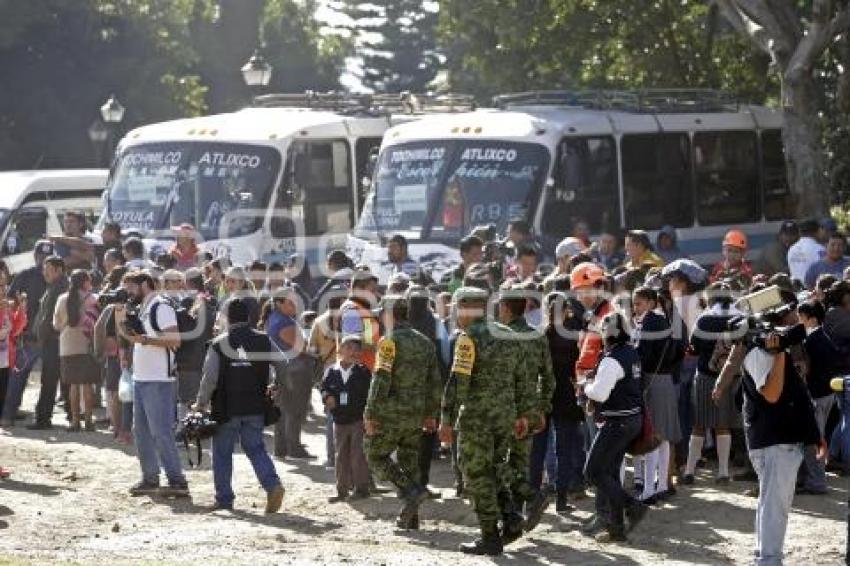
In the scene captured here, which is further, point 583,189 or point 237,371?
point 583,189

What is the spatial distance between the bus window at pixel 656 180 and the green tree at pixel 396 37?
6078cm

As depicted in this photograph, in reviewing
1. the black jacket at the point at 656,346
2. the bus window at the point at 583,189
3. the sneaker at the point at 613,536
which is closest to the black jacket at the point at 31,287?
the bus window at the point at 583,189

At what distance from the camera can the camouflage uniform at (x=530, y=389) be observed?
48.1 feet

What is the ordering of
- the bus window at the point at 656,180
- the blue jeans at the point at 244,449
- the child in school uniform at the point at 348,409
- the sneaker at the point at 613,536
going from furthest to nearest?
the bus window at the point at 656,180, the child in school uniform at the point at 348,409, the blue jeans at the point at 244,449, the sneaker at the point at 613,536

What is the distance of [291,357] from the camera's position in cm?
2000

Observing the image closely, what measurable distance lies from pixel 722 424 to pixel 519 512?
2938 millimetres

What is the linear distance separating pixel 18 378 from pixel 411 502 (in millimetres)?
8414

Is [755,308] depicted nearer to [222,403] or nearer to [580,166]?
[222,403]

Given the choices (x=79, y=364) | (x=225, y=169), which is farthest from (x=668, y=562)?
(x=225, y=169)

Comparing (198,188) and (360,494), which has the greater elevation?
(198,188)

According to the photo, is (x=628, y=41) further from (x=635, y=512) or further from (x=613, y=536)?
(x=613, y=536)

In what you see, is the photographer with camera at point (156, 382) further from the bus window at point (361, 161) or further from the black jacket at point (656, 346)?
the bus window at point (361, 161)

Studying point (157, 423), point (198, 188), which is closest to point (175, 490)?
point (157, 423)

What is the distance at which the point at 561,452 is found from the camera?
16219 millimetres
